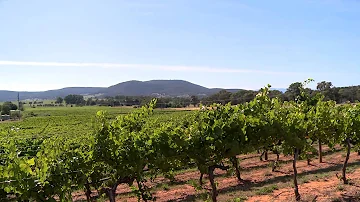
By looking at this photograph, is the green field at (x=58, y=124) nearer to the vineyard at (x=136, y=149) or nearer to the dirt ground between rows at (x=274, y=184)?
the vineyard at (x=136, y=149)

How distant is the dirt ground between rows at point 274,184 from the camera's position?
11328mm

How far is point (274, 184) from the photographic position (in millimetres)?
13625

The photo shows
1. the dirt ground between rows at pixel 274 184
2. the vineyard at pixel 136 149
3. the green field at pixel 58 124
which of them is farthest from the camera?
the green field at pixel 58 124

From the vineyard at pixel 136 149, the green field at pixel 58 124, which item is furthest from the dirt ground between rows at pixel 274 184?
the green field at pixel 58 124

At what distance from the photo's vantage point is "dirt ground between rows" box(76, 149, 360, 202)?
11.3 metres

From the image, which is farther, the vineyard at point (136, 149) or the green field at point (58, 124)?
the green field at point (58, 124)

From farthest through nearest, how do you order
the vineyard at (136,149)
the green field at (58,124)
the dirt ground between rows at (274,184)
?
1. the green field at (58,124)
2. the dirt ground between rows at (274,184)
3. the vineyard at (136,149)

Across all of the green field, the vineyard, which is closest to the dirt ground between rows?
Result: the vineyard

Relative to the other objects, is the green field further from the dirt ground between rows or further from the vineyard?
the dirt ground between rows

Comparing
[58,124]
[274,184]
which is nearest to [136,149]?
[274,184]

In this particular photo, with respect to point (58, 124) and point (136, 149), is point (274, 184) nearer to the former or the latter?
point (136, 149)

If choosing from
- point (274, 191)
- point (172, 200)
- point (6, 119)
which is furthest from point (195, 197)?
point (6, 119)

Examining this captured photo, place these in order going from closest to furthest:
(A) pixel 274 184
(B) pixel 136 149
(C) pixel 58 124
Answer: (B) pixel 136 149
(A) pixel 274 184
(C) pixel 58 124

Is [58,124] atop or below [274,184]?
below
